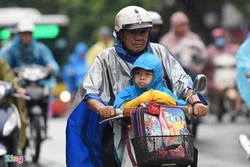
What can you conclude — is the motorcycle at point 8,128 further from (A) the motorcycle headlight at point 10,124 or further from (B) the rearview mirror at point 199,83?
(B) the rearview mirror at point 199,83

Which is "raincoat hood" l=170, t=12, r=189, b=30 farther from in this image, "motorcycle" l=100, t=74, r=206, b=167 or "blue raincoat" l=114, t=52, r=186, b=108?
"motorcycle" l=100, t=74, r=206, b=167

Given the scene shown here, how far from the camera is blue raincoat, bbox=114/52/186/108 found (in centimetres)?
677

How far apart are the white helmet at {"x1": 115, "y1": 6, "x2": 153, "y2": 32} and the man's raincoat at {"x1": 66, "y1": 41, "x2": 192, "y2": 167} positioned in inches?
10.1

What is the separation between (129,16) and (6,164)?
10.0 ft

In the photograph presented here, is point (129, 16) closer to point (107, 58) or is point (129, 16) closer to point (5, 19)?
point (107, 58)

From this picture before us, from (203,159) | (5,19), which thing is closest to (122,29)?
(203,159)

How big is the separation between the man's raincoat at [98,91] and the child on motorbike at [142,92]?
0.85 feet

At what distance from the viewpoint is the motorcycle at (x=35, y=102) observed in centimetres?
1316

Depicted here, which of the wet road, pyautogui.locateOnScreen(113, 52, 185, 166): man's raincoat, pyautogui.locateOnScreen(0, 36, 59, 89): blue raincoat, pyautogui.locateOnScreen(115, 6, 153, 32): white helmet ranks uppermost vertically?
pyautogui.locateOnScreen(115, 6, 153, 32): white helmet

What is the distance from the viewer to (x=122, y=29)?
715 cm

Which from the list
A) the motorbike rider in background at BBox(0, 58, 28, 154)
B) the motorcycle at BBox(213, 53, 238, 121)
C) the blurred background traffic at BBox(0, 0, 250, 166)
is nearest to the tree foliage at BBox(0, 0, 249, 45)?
the blurred background traffic at BBox(0, 0, 250, 166)

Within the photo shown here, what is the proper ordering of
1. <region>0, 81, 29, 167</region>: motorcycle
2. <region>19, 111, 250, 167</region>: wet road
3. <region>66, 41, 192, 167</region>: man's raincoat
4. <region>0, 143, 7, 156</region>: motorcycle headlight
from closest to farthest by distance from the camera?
1. <region>66, 41, 192, 167</region>: man's raincoat
2. <region>0, 143, 7, 156</region>: motorcycle headlight
3. <region>0, 81, 29, 167</region>: motorcycle
4. <region>19, 111, 250, 167</region>: wet road

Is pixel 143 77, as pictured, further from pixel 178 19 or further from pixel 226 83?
pixel 226 83

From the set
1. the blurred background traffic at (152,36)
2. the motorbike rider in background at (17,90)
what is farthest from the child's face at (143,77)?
the blurred background traffic at (152,36)
